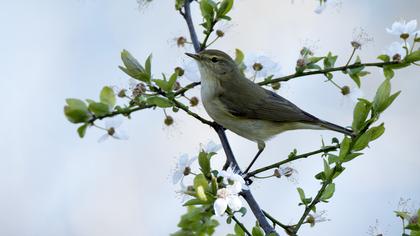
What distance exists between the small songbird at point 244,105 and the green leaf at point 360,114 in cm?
98

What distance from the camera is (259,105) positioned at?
2600 millimetres

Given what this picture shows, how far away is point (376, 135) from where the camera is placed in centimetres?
149

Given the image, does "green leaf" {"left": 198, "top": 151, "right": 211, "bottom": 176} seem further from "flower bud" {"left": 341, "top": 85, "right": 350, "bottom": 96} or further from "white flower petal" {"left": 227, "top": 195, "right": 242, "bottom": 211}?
"flower bud" {"left": 341, "top": 85, "right": 350, "bottom": 96}

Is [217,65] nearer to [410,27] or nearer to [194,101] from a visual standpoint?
[194,101]

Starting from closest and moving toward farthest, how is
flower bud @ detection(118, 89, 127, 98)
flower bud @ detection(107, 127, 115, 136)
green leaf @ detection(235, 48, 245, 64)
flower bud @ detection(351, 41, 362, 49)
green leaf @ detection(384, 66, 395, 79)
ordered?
flower bud @ detection(107, 127, 115, 136) → flower bud @ detection(118, 89, 127, 98) → green leaf @ detection(384, 66, 395, 79) → flower bud @ detection(351, 41, 362, 49) → green leaf @ detection(235, 48, 245, 64)

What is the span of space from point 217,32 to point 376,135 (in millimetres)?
575

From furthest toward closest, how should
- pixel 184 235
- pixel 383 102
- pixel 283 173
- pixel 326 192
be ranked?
pixel 283 173 < pixel 326 192 < pixel 383 102 < pixel 184 235

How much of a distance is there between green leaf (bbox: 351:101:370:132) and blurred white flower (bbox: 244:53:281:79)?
39cm

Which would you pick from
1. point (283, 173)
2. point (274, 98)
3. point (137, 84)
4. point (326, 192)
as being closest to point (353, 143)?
point (326, 192)

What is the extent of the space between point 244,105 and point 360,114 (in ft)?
3.80

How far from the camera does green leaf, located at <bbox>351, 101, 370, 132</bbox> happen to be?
4.76 ft

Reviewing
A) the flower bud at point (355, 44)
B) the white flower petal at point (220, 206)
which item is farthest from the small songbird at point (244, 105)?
the white flower petal at point (220, 206)

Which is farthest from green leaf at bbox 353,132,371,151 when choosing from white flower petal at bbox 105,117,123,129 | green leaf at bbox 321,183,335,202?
white flower petal at bbox 105,117,123,129

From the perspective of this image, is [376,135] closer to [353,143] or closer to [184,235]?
[353,143]
